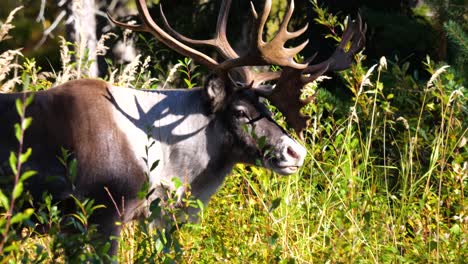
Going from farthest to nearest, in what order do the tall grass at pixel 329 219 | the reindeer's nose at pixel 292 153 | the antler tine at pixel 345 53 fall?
the antler tine at pixel 345 53
the reindeer's nose at pixel 292 153
the tall grass at pixel 329 219

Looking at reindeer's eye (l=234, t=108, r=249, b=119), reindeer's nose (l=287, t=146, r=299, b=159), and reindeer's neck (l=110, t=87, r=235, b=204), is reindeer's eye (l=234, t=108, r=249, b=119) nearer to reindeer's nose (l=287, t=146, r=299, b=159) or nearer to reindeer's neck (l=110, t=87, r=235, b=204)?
reindeer's neck (l=110, t=87, r=235, b=204)

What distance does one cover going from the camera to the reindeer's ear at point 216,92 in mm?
6254

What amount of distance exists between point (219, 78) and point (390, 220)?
1.35 m

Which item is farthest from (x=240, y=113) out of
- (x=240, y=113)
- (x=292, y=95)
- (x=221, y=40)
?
(x=221, y=40)

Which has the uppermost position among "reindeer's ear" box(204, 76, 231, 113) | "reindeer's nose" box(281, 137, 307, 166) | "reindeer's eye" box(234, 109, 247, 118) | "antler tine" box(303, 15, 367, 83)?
"antler tine" box(303, 15, 367, 83)

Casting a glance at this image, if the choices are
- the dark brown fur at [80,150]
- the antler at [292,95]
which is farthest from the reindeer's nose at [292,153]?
the dark brown fur at [80,150]

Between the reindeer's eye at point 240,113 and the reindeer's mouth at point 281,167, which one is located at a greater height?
the reindeer's eye at point 240,113

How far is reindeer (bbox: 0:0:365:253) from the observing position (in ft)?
18.7

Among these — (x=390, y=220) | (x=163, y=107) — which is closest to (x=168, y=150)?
(x=163, y=107)

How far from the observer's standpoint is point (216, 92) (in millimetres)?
6254

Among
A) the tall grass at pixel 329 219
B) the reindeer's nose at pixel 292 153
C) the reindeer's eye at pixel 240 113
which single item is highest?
the reindeer's eye at pixel 240 113

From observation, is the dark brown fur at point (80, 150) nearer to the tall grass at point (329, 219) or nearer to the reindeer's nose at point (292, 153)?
the tall grass at point (329, 219)

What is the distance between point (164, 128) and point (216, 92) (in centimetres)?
39

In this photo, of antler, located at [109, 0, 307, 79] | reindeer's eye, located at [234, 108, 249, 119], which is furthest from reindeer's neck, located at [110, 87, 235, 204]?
antler, located at [109, 0, 307, 79]
